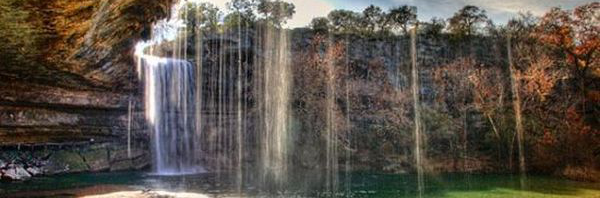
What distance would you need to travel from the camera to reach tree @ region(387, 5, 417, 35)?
1914 inches

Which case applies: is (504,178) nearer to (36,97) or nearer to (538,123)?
(538,123)

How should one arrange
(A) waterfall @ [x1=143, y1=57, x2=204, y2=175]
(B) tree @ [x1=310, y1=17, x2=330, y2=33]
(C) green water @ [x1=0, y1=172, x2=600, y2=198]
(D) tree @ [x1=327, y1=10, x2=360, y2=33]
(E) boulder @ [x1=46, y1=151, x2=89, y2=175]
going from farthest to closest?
(D) tree @ [x1=327, y1=10, x2=360, y2=33]
(B) tree @ [x1=310, y1=17, x2=330, y2=33]
(A) waterfall @ [x1=143, y1=57, x2=204, y2=175]
(E) boulder @ [x1=46, y1=151, x2=89, y2=175]
(C) green water @ [x1=0, y1=172, x2=600, y2=198]

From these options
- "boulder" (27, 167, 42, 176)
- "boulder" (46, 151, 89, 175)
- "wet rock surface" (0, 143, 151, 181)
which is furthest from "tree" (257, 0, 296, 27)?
"boulder" (27, 167, 42, 176)

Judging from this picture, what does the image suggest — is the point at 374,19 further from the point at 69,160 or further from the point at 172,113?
the point at 69,160

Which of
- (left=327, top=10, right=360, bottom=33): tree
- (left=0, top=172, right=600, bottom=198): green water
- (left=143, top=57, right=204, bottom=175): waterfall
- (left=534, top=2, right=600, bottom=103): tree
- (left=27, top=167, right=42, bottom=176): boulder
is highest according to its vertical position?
(left=327, top=10, right=360, bottom=33): tree

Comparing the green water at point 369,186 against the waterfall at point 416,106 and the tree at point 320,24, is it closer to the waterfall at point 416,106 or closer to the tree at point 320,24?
the waterfall at point 416,106

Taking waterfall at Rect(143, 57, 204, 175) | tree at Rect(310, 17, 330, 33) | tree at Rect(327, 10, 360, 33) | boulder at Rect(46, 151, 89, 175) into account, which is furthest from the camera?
tree at Rect(327, 10, 360, 33)

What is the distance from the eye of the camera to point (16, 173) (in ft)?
86.8

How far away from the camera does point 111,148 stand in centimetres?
3381

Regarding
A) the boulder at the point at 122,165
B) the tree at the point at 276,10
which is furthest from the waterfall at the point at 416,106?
the boulder at the point at 122,165

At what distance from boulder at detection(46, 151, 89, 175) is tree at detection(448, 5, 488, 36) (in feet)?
108

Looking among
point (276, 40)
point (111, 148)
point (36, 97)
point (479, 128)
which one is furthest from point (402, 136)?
point (36, 97)

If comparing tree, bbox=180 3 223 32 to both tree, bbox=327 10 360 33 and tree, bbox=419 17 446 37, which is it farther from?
tree, bbox=419 17 446 37

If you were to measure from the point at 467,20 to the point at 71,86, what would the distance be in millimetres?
34814
